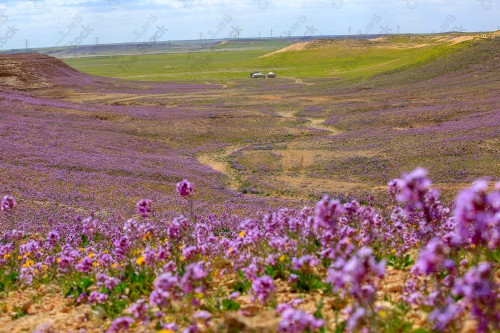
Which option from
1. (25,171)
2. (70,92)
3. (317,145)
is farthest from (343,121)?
(70,92)

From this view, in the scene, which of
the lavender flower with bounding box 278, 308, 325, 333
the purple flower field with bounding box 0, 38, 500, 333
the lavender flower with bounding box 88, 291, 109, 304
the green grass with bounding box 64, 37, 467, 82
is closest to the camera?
the lavender flower with bounding box 278, 308, 325, 333

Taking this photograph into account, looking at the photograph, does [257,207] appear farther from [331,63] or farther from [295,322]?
[331,63]

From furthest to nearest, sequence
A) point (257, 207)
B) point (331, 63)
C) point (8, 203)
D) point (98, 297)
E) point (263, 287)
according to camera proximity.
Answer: point (331, 63)
point (257, 207)
point (8, 203)
point (98, 297)
point (263, 287)

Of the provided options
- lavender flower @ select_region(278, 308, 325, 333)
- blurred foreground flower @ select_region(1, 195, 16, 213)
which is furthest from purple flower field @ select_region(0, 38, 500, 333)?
blurred foreground flower @ select_region(1, 195, 16, 213)

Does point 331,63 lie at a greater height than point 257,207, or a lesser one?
greater

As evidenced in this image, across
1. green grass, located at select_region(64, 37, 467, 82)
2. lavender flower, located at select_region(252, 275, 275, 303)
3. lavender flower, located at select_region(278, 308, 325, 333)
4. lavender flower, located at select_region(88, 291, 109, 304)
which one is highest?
green grass, located at select_region(64, 37, 467, 82)

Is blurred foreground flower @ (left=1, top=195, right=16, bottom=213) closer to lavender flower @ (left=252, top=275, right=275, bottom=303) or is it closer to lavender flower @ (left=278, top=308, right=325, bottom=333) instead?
lavender flower @ (left=252, top=275, right=275, bottom=303)

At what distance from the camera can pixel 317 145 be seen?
39375 millimetres

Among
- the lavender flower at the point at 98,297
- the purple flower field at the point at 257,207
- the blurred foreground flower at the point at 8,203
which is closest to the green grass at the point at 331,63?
the purple flower field at the point at 257,207

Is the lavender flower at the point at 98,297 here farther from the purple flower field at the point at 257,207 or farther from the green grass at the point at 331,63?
the green grass at the point at 331,63

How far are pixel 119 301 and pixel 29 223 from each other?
A: 11194 millimetres

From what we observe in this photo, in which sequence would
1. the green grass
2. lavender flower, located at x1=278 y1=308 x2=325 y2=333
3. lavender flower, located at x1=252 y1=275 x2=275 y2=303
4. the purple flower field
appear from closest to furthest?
lavender flower, located at x1=278 y1=308 x2=325 y2=333, the purple flower field, lavender flower, located at x1=252 y1=275 x2=275 y2=303, the green grass

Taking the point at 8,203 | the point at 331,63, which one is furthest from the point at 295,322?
the point at 331,63

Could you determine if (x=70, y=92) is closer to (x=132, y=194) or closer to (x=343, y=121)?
(x=343, y=121)
